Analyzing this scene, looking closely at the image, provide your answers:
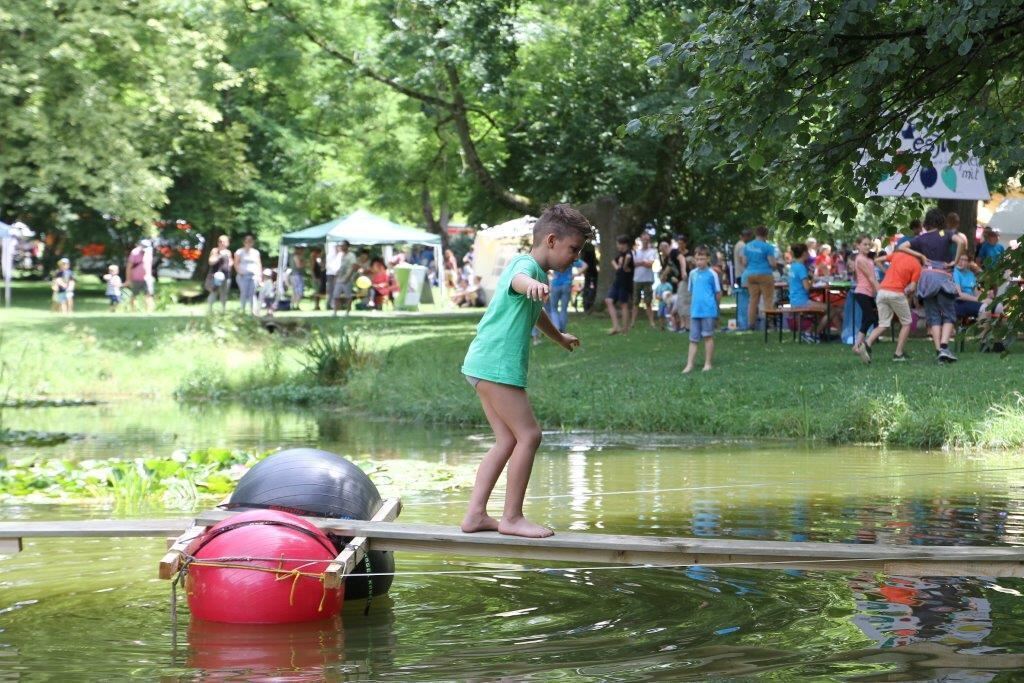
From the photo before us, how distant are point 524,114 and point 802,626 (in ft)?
91.6

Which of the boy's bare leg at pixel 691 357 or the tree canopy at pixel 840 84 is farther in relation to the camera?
the boy's bare leg at pixel 691 357

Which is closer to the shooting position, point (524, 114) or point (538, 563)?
point (538, 563)

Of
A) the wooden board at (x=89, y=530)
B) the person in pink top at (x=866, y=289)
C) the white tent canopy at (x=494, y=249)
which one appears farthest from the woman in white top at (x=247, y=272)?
the wooden board at (x=89, y=530)

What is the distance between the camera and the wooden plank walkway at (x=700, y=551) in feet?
26.3

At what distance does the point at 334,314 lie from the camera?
38.2 meters

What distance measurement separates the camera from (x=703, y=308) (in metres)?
20.5

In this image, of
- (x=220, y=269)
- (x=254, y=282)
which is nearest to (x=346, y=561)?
(x=254, y=282)

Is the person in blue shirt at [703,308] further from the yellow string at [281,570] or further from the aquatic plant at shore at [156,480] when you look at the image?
the yellow string at [281,570]

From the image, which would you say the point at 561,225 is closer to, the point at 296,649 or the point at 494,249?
the point at 296,649

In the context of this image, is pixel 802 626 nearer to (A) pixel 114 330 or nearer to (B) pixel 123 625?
(B) pixel 123 625

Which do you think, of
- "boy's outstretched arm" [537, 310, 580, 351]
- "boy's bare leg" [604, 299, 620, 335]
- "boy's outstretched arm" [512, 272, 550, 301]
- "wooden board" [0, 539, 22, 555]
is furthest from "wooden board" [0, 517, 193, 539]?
"boy's bare leg" [604, 299, 620, 335]

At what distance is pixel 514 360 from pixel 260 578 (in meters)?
1.82

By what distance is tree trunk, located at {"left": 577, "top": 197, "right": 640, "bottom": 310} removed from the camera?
33250 mm

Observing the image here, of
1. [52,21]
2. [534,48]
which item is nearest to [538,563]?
[534,48]
